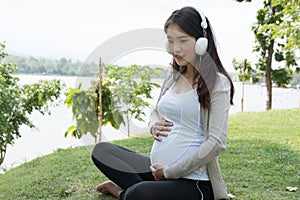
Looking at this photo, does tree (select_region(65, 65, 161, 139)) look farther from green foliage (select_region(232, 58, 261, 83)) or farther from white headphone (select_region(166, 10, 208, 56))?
green foliage (select_region(232, 58, 261, 83))

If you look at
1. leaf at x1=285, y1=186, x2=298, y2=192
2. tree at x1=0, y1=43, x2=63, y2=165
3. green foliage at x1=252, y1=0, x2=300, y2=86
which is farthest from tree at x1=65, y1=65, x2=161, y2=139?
green foliage at x1=252, y1=0, x2=300, y2=86

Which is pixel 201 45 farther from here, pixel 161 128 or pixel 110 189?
pixel 110 189

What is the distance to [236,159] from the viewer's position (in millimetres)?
2633

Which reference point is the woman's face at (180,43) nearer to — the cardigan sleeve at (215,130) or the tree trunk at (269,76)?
the cardigan sleeve at (215,130)

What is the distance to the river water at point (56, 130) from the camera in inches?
64.5

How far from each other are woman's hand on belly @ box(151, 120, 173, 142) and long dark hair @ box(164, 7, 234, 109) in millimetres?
175

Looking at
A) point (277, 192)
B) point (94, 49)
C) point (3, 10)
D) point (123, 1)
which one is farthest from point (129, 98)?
point (3, 10)

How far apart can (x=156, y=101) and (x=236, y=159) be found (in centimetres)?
122

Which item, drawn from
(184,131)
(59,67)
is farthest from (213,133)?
(59,67)

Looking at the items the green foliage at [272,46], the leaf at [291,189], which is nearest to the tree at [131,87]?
the leaf at [291,189]

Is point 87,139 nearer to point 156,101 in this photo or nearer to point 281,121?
point 156,101

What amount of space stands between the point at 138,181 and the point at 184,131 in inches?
13.6

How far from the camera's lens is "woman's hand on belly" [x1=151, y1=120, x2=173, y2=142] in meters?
1.48

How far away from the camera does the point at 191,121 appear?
1.42m
